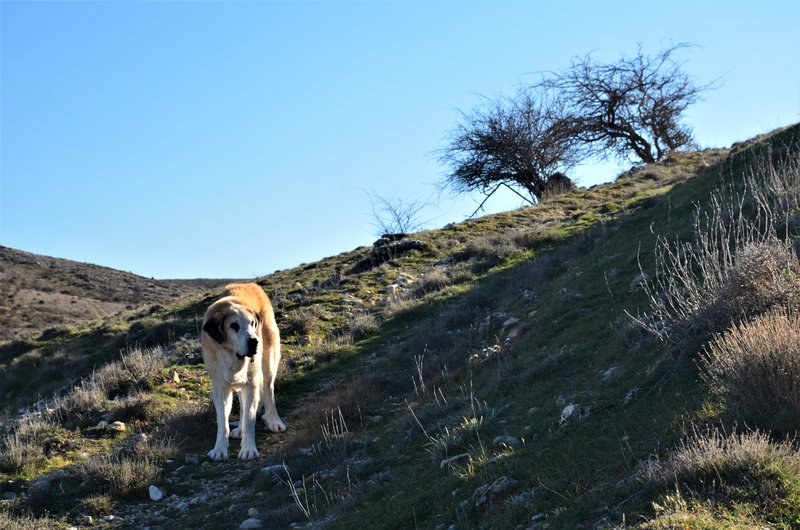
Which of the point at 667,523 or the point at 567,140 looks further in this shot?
the point at 567,140

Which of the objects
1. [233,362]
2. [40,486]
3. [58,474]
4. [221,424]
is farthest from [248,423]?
[40,486]

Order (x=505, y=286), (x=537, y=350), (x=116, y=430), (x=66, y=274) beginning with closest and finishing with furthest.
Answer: (x=537, y=350), (x=116, y=430), (x=505, y=286), (x=66, y=274)

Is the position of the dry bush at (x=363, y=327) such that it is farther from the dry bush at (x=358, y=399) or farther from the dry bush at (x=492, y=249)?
the dry bush at (x=492, y=249)

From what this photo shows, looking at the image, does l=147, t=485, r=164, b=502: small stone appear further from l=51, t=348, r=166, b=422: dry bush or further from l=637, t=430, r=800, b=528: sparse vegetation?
l=637, t=430, r=800, b=528: sparse vegetation

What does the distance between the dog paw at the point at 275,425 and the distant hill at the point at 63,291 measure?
30.7 meters

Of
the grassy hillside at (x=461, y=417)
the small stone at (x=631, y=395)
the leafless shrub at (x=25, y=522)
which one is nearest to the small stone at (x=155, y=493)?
the grassy hillside at (x=461, y=417)

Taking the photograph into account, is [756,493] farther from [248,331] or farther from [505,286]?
[505,286]

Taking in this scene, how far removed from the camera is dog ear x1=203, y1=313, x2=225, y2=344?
9.59 metres

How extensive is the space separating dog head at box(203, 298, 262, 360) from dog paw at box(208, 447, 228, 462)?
1128mm

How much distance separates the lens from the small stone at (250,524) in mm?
7271

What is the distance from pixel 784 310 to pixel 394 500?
341cm

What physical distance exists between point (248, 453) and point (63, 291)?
4477 centimetres

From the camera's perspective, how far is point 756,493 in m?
4.39

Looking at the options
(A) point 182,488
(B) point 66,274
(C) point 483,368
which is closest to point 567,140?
(C) point 483,368
